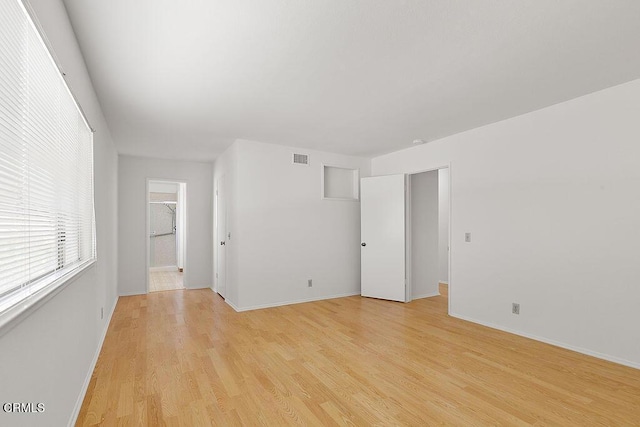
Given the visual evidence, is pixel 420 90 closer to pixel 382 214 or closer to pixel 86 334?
pixel 382 214

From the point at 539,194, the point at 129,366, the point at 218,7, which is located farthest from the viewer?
the point at 539,194

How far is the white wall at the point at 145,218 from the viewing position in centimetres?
564

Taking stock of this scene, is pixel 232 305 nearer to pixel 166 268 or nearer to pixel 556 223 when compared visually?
pixel 556 223

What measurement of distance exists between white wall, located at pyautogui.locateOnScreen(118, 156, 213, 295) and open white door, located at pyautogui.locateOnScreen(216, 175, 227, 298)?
2.05ft

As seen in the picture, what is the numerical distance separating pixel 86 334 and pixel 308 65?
2738mm

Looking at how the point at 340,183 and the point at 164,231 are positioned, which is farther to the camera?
the point at 164,231

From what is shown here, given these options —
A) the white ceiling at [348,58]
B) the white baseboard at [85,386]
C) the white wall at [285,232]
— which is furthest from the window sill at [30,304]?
the white wall at [285,232]

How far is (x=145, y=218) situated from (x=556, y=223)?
6.23 meters

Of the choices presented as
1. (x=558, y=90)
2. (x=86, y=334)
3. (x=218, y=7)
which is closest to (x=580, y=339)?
(x=558, y=90)

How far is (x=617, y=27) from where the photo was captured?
1998mm

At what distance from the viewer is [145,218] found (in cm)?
582

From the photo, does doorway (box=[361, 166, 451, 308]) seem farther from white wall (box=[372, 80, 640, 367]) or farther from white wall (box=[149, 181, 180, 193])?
→ white wall (box=[149, 181, 180, 193])

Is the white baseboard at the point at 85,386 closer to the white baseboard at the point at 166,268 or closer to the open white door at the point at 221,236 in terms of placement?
the open white door at the point at 221,236

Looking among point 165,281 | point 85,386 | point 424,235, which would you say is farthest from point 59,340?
point 165,281
